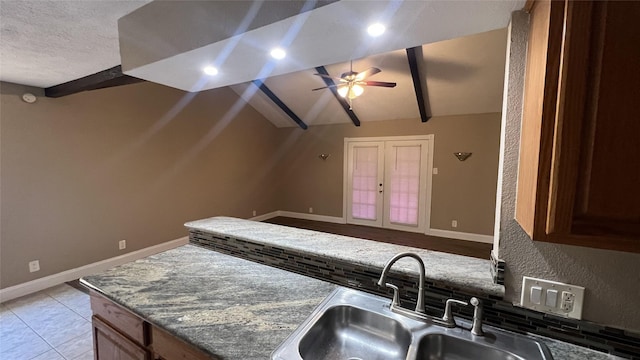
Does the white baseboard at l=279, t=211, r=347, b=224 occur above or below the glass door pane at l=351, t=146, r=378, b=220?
below

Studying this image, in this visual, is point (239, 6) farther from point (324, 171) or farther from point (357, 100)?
point (324, 171)

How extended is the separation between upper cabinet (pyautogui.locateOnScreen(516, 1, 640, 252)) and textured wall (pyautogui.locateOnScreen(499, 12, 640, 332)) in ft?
1.04

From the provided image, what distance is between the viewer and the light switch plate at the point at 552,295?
89 centimetres

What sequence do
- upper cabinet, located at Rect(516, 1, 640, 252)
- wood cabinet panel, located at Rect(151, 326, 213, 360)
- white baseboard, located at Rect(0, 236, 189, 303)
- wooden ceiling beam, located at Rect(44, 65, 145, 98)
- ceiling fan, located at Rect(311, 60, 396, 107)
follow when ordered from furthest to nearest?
ceiling fan, located at Rect(311, 60, 396, 107) → white baseboard, located at Rect(0, 236, 189, 303) → wooden ceiling beam, located at Rect(44, 65, 145, 98) → wood cabinet panel, located at Rect(151, 326, 213, 360) → upper cabinet, located at Rect(516, 1, 640, 252)

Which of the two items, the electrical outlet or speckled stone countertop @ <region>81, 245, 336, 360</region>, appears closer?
speckled stone countertop @ <region>81, 245, 336, 360</region>

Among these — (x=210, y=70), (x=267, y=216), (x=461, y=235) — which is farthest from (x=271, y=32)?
(x=267, y=216)

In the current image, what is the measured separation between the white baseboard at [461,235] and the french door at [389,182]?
8.1 inches

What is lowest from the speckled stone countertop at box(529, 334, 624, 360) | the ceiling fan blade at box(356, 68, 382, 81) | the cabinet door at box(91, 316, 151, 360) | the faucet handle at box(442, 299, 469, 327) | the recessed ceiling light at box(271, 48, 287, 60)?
the cabinet door at box(91, 316, 151, 360)

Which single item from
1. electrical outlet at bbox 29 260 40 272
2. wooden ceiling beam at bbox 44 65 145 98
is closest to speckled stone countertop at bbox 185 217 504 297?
wooden ceiling beam at bbox 44 65 145 98

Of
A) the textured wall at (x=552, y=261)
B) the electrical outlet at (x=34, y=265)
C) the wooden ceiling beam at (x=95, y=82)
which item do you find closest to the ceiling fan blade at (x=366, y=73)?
the wooden ceiling beam at (x=95, y=82)

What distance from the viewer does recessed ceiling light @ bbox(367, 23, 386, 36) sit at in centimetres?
116

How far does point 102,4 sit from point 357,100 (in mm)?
4221

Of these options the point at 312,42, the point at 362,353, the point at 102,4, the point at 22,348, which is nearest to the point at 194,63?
the point at 102,4

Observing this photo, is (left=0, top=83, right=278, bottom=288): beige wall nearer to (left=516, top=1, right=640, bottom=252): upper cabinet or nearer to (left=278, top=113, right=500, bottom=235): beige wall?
(left=278, top=113, right=500, bottom=235): beige wall
